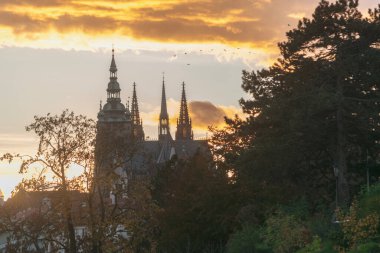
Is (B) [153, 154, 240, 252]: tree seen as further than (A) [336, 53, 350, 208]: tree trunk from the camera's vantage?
Yes

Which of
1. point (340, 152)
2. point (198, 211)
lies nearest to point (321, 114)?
point (340, 152)

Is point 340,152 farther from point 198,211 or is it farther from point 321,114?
point 198,211

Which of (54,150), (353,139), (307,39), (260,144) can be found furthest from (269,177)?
(54,150)

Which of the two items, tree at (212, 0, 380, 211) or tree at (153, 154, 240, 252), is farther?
tree at (153, 154, 240, 252)

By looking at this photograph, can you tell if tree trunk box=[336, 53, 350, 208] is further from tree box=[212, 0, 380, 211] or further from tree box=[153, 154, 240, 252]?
tree box=[153, 154, 240, 252]

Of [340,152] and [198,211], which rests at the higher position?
[340,152]

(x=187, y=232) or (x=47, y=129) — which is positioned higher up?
(x=47, y=129)

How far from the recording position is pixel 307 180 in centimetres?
5100

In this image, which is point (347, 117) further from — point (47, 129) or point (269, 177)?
point (47, 129)

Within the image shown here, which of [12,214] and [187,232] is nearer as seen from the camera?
[12,214]

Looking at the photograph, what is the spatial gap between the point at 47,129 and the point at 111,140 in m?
3.64

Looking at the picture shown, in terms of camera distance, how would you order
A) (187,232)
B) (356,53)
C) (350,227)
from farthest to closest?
(187,232), (356,53), (350,227)

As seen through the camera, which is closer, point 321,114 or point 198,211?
point 321,114

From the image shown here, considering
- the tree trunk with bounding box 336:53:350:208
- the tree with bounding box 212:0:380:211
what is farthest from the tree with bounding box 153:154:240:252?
the tree trunk with bounding box 336:53:350:208
